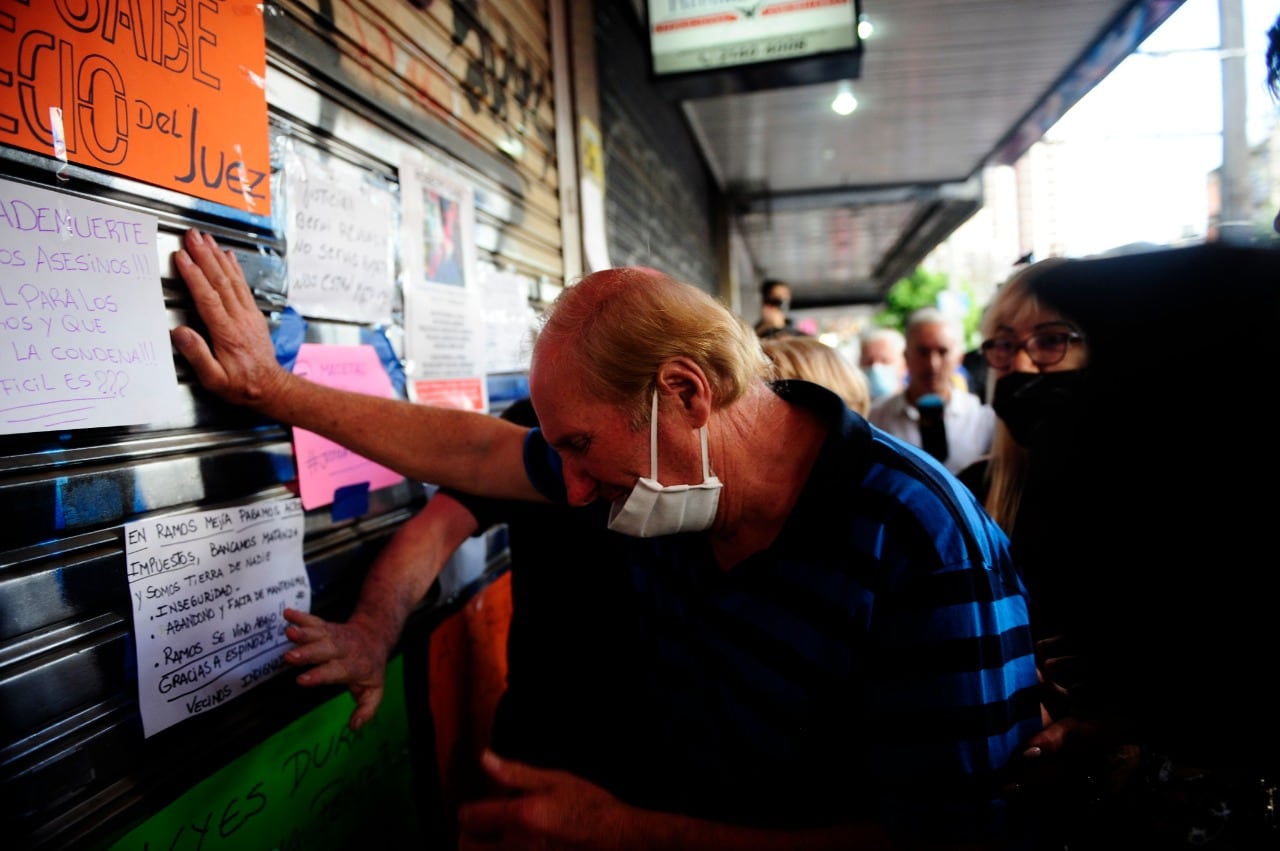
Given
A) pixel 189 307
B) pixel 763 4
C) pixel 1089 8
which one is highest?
pixel 1089 8

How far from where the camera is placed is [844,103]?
287 inches

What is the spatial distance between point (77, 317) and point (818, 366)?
7.85ft

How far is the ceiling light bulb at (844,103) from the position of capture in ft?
23.5

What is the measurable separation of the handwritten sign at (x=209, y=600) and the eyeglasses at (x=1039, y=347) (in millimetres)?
2390

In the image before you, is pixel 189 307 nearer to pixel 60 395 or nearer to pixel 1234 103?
pixel 60 395

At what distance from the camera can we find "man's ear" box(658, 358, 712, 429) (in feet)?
4.68

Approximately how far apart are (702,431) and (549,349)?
0.35 m

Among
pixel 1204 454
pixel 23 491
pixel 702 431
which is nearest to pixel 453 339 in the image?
pixel 702 431

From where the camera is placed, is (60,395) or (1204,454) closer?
(1204,454)

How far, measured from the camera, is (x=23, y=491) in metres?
1.12

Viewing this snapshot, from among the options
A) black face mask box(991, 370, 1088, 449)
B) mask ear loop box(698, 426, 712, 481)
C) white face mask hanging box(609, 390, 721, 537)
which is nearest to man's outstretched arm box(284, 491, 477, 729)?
white face mask hanging box(609, 390, 721, 537)

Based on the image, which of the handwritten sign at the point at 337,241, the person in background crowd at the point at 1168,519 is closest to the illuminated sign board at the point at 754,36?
the handwritten sign at the point at 337,241

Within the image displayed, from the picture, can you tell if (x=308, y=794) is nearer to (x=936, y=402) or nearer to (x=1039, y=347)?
(x=1039, y=347)

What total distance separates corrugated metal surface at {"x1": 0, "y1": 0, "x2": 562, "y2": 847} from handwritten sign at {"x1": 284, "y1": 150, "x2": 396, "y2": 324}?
1.9 inches
